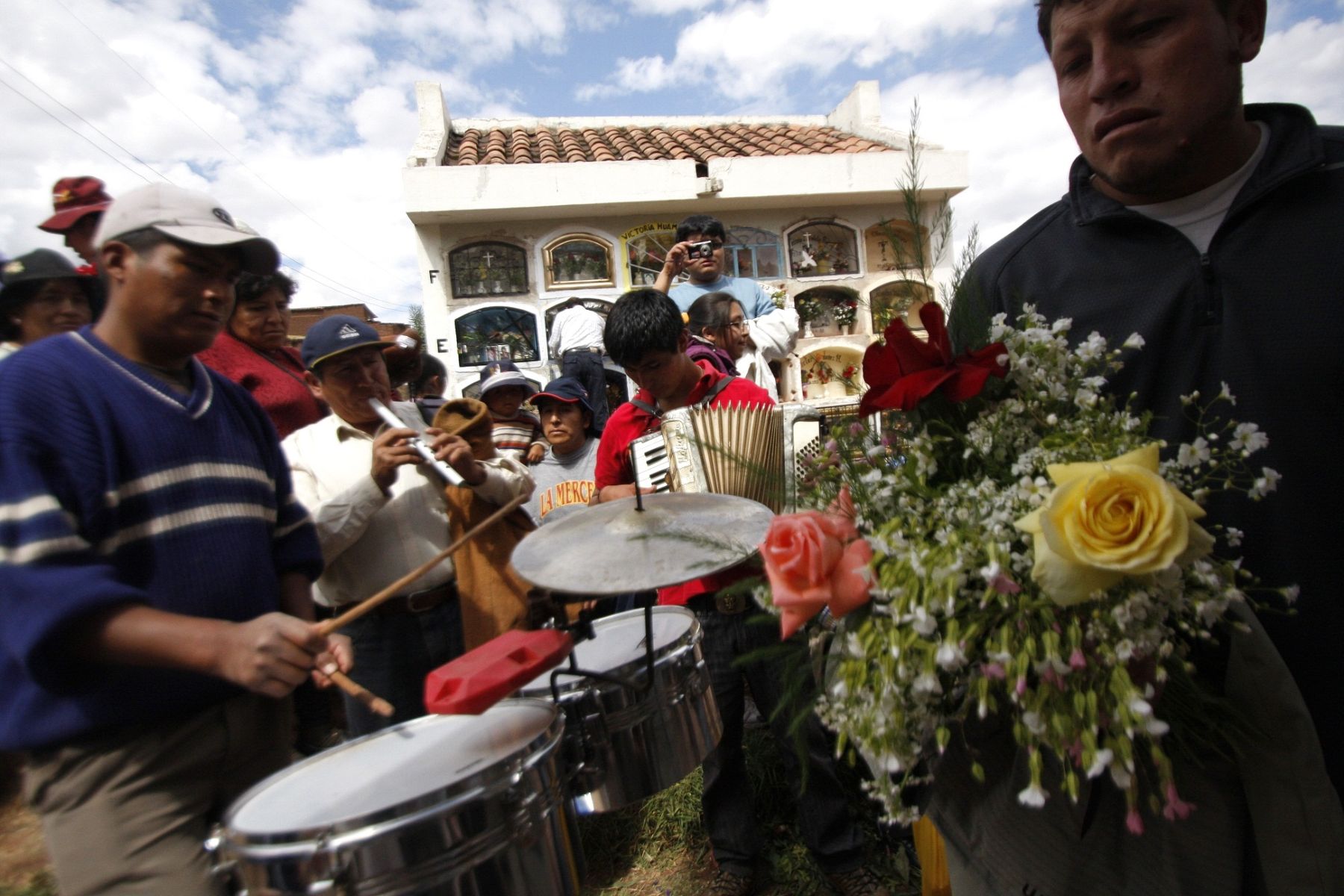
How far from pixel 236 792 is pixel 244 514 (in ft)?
2.30

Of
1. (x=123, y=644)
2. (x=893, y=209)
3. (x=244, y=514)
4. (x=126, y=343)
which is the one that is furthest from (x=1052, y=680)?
(x=893, y=209)

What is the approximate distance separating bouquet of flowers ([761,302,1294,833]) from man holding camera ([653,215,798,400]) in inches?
129

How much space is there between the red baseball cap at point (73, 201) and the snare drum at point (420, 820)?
9.43 ft

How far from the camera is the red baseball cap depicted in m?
3.11

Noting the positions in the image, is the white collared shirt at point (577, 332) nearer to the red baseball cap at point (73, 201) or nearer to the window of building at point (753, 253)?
the red baseball cap at point (73, 201)

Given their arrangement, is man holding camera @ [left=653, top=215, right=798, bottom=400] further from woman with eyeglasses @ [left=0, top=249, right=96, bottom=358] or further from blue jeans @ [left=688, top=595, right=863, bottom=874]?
woman with eyeglasses @ [left=0, top=249, right=96, bottom=358]

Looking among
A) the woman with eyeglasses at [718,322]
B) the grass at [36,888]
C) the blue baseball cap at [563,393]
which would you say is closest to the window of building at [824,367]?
the woman with eyeglasses at [718,322]

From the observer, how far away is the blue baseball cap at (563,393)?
4129mm

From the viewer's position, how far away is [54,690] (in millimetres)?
1455

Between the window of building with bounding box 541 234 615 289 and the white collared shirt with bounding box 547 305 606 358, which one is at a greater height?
the window of building with bounding box 541 234 615 289

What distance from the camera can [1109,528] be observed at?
83 cm

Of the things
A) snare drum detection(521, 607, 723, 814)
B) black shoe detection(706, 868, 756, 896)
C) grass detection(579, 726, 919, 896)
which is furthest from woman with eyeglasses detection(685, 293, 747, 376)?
black shoe detection(706, 868, 756, 896)

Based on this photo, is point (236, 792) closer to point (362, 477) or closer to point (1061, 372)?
point (362, 477)

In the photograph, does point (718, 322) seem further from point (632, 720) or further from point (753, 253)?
point (753, 253)
